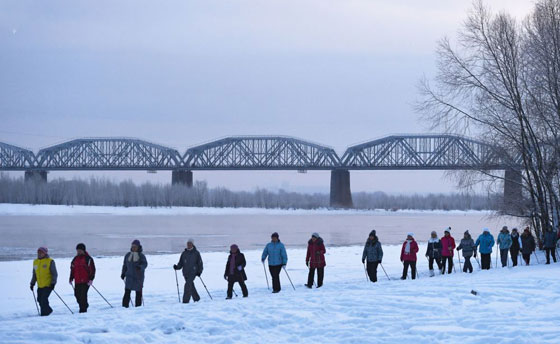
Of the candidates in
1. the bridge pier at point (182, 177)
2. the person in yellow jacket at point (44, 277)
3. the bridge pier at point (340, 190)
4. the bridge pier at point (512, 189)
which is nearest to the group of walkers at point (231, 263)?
the person in yellow jacket at point (44, 277)

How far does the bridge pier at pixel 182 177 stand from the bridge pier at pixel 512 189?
11874 cm

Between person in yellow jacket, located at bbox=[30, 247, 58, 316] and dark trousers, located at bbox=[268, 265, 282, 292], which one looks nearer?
person in yellow jacket, located at bbox=[30, 247, 58, 316]

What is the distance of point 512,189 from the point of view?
26.7 metres

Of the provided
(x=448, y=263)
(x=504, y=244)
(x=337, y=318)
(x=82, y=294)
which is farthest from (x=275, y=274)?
(x=504, y=244)

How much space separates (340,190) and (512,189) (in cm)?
10740

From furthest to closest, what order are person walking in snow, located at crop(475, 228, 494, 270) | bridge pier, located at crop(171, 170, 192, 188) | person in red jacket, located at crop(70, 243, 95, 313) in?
1. bridge pier, located at crop(171, 170, 192, 188)
2. person walking in snow, located at crop(475, 228, 494, 270)
3. person in red jacket, located at crop(70, 243, 95, 313)

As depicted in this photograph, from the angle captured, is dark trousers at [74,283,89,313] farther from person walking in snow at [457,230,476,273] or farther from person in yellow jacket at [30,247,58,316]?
person walking in snow at [457,230,476,273]

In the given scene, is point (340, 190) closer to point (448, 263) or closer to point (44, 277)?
point (448, 263)

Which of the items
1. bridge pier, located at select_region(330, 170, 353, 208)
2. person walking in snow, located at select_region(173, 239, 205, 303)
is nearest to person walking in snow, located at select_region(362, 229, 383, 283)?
person walking in snow, located at select_region(173, 239, 205, 303)

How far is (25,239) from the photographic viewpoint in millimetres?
38000

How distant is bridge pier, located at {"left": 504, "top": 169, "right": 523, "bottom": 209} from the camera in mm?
25938

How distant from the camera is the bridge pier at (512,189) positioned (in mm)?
25938

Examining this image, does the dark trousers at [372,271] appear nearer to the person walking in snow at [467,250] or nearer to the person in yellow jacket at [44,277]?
the person walking in snow at [467,250]

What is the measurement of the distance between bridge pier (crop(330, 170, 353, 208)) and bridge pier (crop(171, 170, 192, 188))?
29.3 meters
